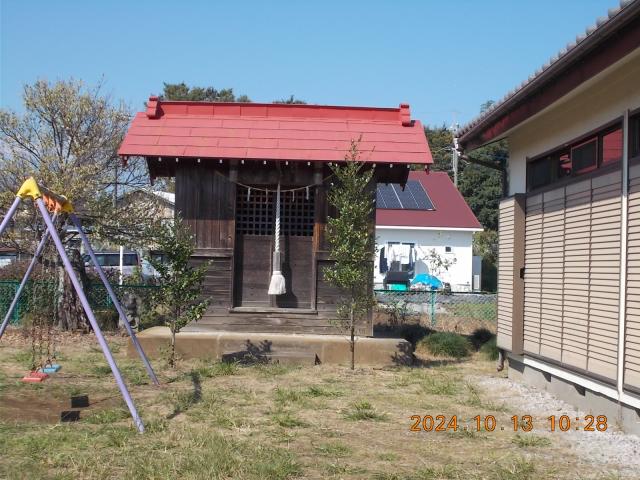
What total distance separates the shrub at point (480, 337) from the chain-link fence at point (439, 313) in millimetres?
739

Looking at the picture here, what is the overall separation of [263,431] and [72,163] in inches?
383

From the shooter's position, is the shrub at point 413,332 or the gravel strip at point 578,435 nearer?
the gravel strip at point 578,435

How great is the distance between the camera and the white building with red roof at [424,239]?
31953mm

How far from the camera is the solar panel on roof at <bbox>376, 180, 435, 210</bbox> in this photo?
109 ft

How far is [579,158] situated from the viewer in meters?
8.80

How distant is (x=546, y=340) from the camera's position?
9359mm

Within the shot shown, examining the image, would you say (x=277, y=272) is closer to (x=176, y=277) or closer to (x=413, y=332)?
(x=176, y=277)

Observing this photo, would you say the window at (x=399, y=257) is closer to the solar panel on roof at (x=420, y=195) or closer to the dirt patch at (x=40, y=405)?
the solar panel on roof at (x=420, y=195)

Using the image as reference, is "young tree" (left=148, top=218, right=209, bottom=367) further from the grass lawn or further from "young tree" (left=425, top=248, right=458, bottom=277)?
"young tree" (left=425, top=248, right=458, bottom=277)

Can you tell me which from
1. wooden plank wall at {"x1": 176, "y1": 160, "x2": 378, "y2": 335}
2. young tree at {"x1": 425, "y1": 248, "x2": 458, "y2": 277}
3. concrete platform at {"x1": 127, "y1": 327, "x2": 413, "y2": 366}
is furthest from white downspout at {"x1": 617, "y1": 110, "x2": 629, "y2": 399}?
young tree at {"x1": 425, "y1": 248, "x2": 458, "y2": 277}

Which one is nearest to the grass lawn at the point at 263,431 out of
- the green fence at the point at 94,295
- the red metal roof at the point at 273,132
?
the red metal roof at the point at 273,132

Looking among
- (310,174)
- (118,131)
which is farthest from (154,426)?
(118,131)

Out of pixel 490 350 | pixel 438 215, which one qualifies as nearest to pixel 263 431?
pixel 490 350

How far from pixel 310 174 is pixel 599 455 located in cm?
734
